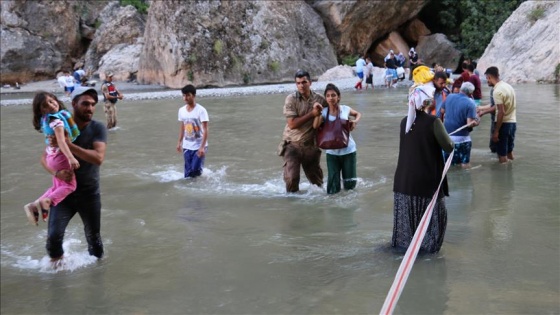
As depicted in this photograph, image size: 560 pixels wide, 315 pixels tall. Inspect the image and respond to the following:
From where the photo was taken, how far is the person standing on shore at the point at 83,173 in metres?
5.03

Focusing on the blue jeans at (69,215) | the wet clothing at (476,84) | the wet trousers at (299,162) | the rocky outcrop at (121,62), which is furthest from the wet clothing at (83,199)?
the rocky outcrop at (121,62)

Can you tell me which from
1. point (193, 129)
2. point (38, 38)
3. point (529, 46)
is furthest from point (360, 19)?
point (193, 129)

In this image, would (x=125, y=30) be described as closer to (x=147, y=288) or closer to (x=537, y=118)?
(x=537, y=118)

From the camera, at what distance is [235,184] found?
9156mm

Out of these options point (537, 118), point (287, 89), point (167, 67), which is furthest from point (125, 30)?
point (537, 118)

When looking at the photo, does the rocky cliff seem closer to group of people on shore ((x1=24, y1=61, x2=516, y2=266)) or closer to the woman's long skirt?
group of people on shore ((x1=24, y1=61, x2=516, y2=266))

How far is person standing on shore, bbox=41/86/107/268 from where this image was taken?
503 centimetres

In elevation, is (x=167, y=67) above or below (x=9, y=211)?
above

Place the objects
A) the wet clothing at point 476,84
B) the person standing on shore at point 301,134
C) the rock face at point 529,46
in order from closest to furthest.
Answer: the person standing on shore at point 301,134, the wet clothing at point 476,84, the rock face at point 529,46

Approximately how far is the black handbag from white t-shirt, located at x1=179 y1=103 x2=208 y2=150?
2.17 metres

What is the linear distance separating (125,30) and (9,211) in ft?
111

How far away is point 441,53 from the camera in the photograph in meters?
36.8

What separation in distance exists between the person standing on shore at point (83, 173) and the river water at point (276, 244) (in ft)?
1.41

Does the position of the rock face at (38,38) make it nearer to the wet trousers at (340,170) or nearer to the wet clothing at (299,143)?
the wet clothing at (299,143)
